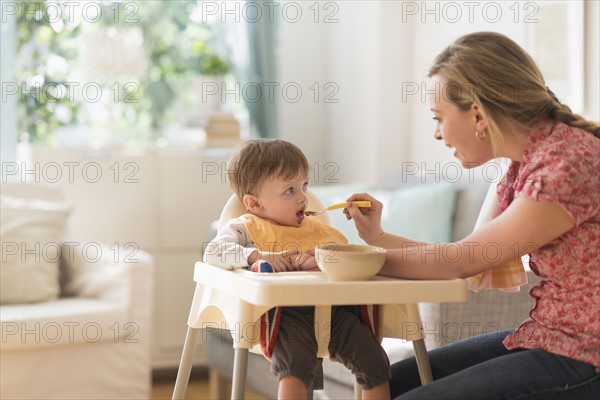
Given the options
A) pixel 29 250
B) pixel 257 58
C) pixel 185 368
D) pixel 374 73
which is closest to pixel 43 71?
pixel 257 58

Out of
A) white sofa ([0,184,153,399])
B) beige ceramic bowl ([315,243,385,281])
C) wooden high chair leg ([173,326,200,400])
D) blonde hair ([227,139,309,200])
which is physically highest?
blonde hair ([227,139,309,200])

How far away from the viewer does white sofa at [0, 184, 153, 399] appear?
9.41 feet

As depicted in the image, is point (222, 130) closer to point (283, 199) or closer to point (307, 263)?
point (283, 199)

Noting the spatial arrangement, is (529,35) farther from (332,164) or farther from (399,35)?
(332,164)

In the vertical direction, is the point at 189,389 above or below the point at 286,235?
below

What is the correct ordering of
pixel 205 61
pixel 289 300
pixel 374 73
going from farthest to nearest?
pixel 205 61 → pixel 374 73 → pixel 289 300

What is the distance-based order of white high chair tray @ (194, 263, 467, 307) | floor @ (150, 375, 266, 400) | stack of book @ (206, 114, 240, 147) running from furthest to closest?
stack of book @ (206, 114, 240, 147)
floor @ (150, 375, 266, 400)
white high chair tray @ (194, 263, 467, 307)

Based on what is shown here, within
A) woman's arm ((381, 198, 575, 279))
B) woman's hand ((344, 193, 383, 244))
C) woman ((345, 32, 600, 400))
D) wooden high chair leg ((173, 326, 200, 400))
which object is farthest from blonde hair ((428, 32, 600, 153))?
wooden high chair leg ((173, 326, 200, 400))

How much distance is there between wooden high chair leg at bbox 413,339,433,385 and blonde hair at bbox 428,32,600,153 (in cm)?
41

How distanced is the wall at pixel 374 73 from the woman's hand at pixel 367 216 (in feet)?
5.35

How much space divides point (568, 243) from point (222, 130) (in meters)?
2.59

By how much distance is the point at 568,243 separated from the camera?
1568 millimetres

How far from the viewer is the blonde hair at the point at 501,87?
5.28ft

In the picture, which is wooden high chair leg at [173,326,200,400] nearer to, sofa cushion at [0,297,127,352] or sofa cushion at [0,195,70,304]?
sofa cushion at [0,297,127,352]
